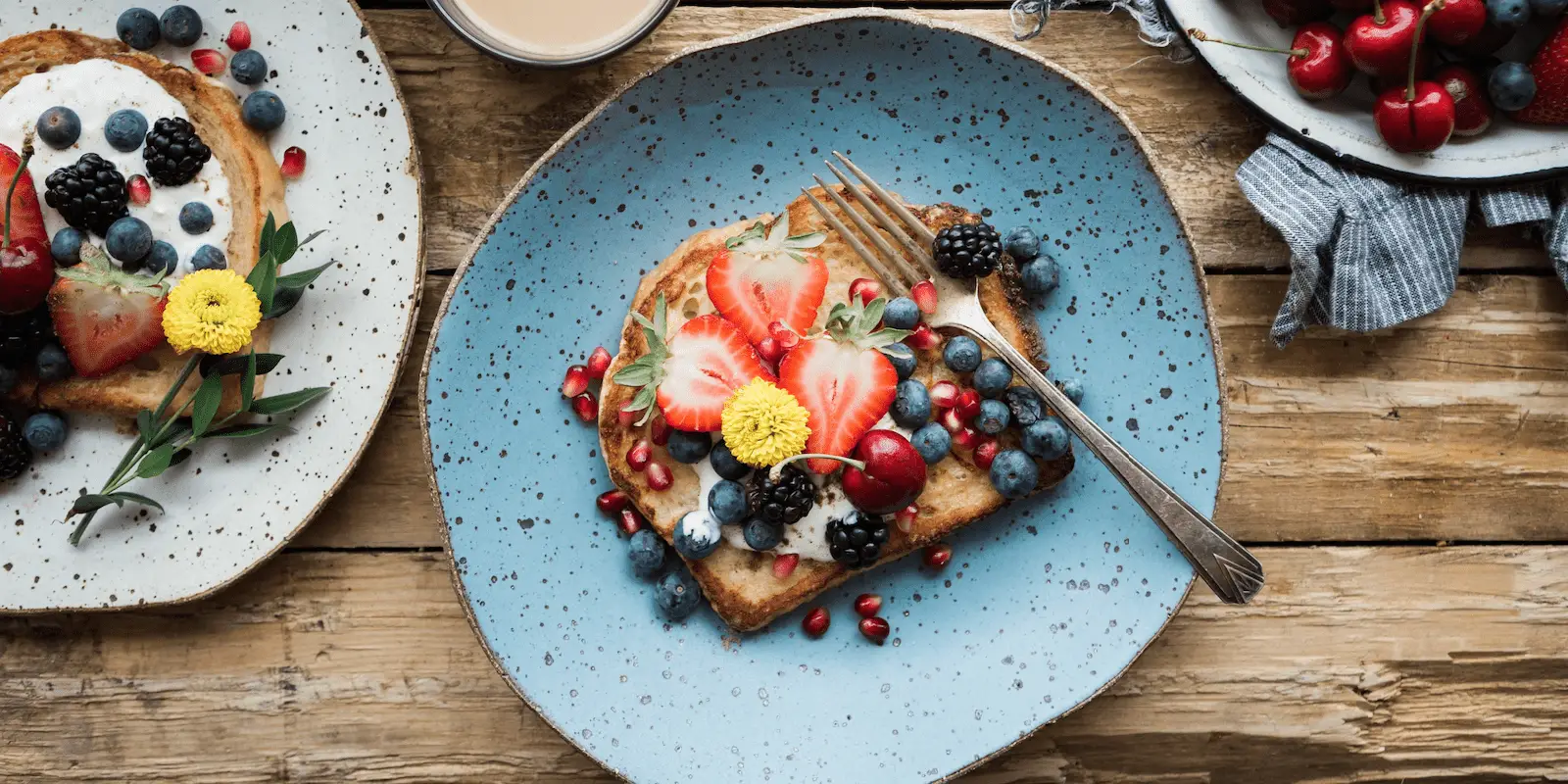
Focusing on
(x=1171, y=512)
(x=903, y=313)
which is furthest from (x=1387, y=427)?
(x=903, y=313)

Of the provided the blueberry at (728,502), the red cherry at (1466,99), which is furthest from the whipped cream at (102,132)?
the red cherry at (1466,99)

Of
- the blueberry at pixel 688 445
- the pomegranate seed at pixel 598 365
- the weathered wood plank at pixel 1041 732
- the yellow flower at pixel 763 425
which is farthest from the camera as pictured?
the weathered wood plank at pixel 1041 732

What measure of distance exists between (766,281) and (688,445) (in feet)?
1.02

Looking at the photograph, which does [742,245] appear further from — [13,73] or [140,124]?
[13,73]

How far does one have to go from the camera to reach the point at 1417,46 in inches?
62.8

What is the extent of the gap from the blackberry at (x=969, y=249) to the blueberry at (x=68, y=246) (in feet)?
4.83

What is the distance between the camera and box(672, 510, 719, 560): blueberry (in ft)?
5.31

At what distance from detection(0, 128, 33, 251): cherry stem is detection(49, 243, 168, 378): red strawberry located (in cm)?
9

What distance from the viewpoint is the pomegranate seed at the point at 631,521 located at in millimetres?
1724

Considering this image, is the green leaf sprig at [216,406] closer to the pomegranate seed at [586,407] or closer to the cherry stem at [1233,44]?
the pomegranate seed at [586,407]

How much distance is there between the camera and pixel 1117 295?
5.70ft

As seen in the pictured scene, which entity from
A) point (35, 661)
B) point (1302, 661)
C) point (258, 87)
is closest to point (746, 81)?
point (258, 87)

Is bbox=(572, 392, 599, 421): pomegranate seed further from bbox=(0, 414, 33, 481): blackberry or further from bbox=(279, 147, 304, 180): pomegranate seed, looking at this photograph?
bbox=(0, 414, 33, 481): blackberry

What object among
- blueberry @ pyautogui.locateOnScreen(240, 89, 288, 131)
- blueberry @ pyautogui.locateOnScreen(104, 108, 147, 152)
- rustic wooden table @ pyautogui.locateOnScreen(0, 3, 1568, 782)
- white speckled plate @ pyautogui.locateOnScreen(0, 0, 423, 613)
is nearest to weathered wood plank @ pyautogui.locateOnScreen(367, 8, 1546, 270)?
rustic wooden table @ pyautogui.locateOnScreen(0, 3, 1568, 782)
